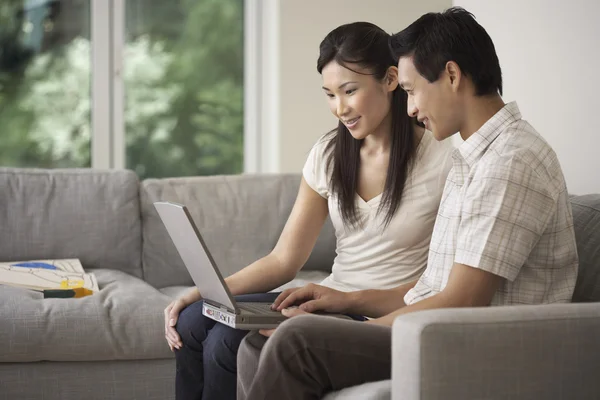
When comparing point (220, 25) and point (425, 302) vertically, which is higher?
point (220, 25)

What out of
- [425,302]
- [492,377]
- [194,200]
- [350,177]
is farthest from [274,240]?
[492,377]

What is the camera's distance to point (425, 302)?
1.56 metres

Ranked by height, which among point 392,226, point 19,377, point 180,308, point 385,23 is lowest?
point 19,377

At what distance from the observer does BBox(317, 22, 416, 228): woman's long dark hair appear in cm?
206

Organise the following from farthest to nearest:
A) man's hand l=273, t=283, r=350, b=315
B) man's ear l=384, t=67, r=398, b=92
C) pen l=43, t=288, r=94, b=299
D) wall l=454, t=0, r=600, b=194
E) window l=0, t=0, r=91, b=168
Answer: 1. window l=0, t=0, r=91, b=168
2. pen l=43, t=288, r=94, b=299
3. wall l=454, t=0, r=600, b=194
4. man's ear l=384, t=67, r=398, b=92
5. man's hand l=273, t=283, r=350, b=315

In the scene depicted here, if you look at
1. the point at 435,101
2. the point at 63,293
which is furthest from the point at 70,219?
the point at 435,101

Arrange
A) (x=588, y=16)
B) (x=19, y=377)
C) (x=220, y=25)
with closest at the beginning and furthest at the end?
(x=588, y=16), (x=19, y=377), (x=220, y=25)

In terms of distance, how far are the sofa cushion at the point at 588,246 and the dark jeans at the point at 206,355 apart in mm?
712

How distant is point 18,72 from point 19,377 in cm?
215

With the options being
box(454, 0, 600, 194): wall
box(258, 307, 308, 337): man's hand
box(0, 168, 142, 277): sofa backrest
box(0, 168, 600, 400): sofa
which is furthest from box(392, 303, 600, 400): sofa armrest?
box(0, 168, 142, 277): sofa backrest

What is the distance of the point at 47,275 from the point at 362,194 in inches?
46.5

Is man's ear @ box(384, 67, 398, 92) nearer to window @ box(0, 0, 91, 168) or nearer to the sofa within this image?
the sofa

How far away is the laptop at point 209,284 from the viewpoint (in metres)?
1.72

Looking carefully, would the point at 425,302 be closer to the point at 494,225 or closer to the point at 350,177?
the point at 494,225
